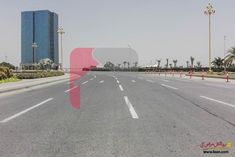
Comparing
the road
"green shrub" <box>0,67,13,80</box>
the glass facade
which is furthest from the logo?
the glass facade

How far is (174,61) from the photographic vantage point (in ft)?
459

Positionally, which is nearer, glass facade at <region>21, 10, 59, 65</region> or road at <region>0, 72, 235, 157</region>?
road at <region>0, 72, 235, 157</region>

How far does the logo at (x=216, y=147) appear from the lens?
5.40 metres

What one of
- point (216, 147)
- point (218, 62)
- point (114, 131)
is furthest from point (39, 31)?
point (216, 147)

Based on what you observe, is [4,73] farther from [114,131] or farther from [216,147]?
[216,147]

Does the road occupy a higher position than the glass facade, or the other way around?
the glass facade

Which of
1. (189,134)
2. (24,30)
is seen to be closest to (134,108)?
(189,134)

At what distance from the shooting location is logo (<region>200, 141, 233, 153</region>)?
5398 mm

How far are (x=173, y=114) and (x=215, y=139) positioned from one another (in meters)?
3.30

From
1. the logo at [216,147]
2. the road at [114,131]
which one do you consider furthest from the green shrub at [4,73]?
the logo at [216,147]

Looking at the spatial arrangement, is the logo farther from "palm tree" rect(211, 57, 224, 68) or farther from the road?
"palm tree" rect(211, 57, 224, 68)

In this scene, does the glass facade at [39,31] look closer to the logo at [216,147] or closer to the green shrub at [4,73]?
the green shrub at [4,73]

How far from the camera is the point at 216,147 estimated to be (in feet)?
18.4

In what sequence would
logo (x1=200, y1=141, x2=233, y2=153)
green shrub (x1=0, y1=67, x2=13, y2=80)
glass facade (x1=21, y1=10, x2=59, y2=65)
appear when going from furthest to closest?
glass facade (x1=21, y1=10, x2=59, y2=65) < green shrub (x1=0, y1=67, x2=13, y2=80) < logo (x1=200, y1=141, x2=233, y2=153)
